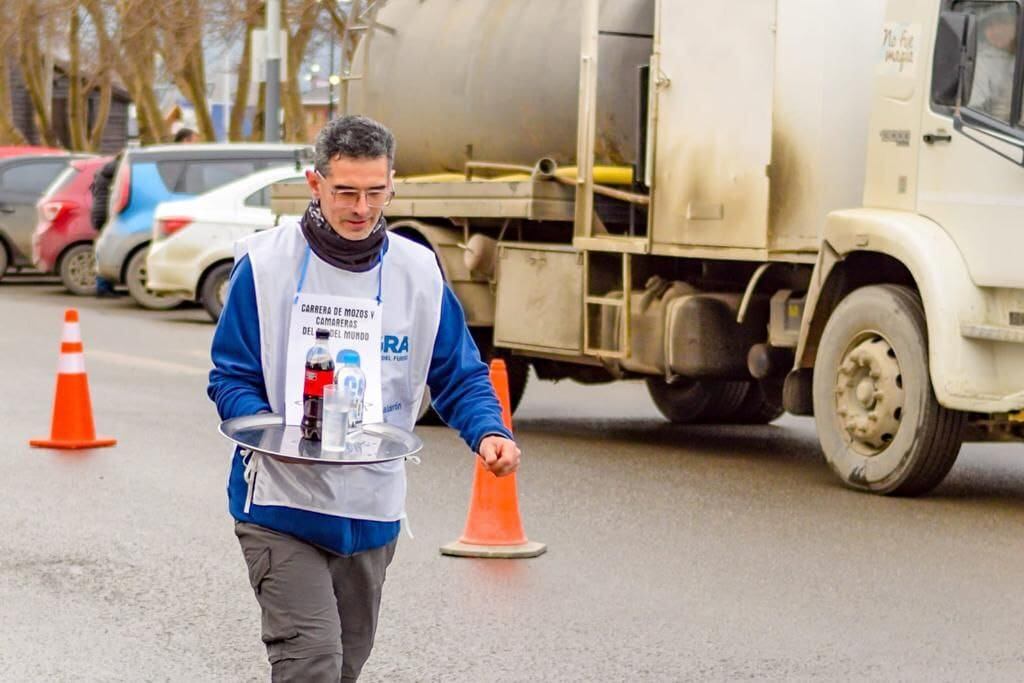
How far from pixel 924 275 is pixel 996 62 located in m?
1.04

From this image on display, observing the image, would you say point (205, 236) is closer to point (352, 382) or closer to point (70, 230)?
point (70, 230)

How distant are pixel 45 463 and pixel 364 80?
15.0 feet

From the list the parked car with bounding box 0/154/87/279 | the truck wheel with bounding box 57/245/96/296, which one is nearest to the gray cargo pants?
the truck wheel with bounding box 57/245/96/296

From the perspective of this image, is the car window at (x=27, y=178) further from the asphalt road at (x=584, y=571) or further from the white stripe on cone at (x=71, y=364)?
the white stripe on cone at (x=71, y=364)

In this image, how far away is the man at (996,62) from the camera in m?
9.88

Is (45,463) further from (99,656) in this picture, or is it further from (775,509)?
(99,656)

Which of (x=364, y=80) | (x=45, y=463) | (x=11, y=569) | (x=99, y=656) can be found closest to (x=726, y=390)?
(x=364, y=80)

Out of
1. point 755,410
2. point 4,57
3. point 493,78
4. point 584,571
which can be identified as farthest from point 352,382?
point 4,57

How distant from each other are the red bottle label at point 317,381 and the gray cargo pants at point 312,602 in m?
0.33

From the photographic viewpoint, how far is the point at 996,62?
393 inches

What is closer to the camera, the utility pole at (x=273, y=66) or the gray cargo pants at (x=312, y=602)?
the gray cargo pants at (x=312, y=602)

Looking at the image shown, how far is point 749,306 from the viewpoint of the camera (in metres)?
12.0

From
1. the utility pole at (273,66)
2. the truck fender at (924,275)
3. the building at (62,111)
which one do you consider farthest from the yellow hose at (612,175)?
the building at (62,111)

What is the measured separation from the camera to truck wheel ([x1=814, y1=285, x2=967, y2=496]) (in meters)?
10.2
